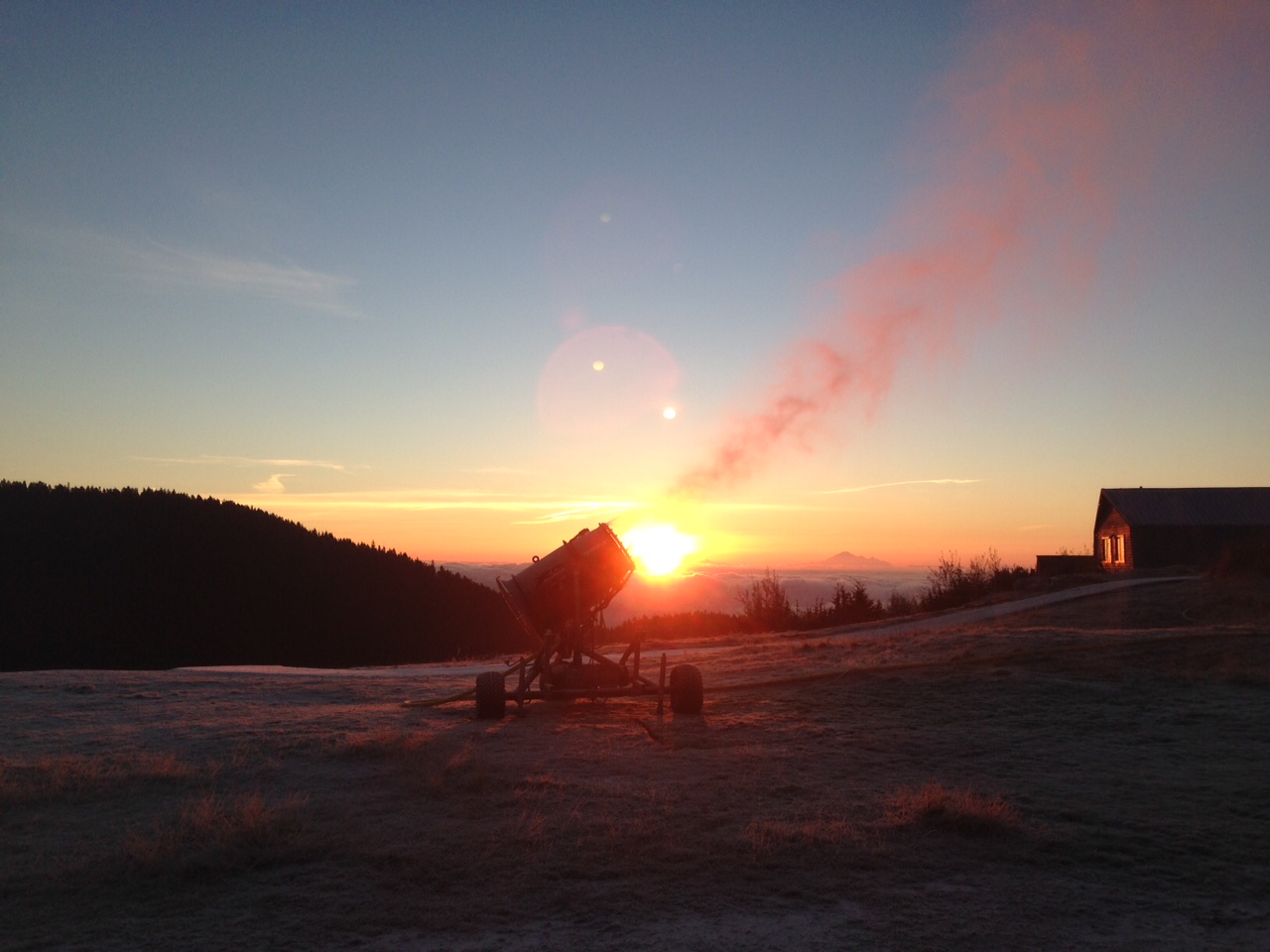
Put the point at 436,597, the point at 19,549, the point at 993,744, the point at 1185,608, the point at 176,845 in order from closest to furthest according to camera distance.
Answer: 1. the point at 176,845
2. the point at 993,744
3. the point at 1185,608
4. the point at 19,549
5. the point at 436,597

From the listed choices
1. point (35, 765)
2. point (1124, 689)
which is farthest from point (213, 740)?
point (1124, 689)

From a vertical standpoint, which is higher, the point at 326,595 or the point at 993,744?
the point at 326,595

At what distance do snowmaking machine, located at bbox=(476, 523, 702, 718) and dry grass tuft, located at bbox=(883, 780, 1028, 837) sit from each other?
648 centimetres

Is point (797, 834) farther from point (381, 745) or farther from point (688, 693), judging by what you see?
point (688, 693)

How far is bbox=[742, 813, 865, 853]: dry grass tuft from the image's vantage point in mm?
6764

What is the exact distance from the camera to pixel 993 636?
1858 centimetres

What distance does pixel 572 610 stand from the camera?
14.2 metres

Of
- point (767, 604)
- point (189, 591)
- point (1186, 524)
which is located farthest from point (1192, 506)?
point (189, 591)

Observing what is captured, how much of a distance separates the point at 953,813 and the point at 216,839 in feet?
18.4

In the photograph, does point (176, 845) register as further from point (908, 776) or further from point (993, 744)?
point (993, 744)

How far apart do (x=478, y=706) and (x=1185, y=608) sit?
22.0 meters

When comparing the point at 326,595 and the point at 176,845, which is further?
the point at 326,595

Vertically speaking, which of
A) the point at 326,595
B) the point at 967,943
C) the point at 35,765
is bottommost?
the point at 967,943

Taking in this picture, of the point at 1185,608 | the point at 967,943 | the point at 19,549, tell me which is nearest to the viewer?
the point at 967,943
